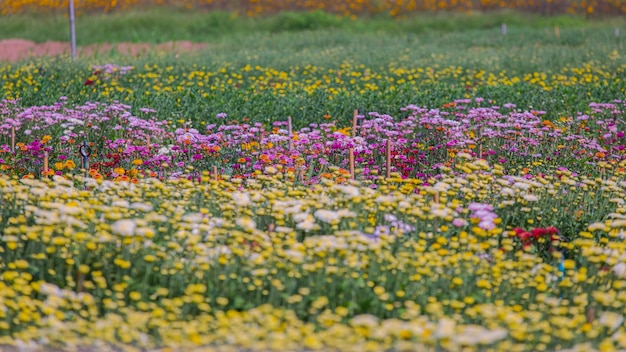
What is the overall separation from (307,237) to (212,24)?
22130mm

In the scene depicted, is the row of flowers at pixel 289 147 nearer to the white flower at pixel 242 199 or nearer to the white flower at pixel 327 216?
the white flower at pixel 242 199

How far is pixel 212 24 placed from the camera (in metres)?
26.9

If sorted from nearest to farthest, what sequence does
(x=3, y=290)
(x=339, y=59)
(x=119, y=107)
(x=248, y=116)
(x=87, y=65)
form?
(x=3, y=290) < (x=119, y=107) < (x=248, y=116) < (x=87, y=65) < (x=339, y=59)

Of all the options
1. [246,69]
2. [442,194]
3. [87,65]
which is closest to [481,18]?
[246,69]

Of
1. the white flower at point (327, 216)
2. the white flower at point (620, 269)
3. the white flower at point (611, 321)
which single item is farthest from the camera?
the white flower at point (327, 216)

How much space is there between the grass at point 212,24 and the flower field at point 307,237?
13987mm

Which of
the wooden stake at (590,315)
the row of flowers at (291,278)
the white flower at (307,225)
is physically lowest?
the wooden stake at (590,315)

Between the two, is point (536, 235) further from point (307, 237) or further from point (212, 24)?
point (212, 24)

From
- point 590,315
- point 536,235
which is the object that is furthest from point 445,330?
point 536,235

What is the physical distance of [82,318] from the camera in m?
4.87

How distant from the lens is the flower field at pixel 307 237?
4.53 meters

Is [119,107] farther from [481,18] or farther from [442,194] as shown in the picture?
[481,18]

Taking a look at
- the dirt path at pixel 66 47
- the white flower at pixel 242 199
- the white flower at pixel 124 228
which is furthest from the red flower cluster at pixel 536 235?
the dirt path at pixel 66 47

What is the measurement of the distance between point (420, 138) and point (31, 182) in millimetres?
5262
